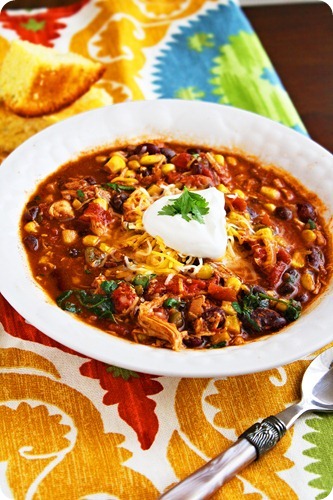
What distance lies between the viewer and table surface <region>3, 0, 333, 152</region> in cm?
776

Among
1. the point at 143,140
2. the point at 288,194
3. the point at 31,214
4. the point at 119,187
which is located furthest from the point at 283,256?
the point at 31,214

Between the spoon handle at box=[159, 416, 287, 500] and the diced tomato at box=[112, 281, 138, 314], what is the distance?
113 centimetres

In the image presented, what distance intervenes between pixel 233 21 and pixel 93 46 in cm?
173

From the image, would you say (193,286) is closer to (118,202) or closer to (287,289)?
(287,289)

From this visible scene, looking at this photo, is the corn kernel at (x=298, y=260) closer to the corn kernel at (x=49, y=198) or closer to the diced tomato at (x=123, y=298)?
the diced tomato at (x=123, y=298)

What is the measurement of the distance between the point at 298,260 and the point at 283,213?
492 millimetres

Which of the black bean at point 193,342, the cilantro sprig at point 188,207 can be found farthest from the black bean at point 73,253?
the black bean at point 193,342

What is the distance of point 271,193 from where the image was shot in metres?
6.04

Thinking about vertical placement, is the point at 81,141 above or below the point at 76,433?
above

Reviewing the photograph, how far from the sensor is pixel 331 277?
5.36m

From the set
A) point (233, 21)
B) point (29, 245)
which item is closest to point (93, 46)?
point (233, 21)

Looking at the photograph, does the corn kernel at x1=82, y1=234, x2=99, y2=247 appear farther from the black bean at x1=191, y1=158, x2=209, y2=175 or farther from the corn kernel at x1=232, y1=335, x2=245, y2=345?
the corn kernel at x1=232, y1=335, x2=245, y2=345

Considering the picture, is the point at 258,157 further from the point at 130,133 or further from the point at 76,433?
the point at 76,433

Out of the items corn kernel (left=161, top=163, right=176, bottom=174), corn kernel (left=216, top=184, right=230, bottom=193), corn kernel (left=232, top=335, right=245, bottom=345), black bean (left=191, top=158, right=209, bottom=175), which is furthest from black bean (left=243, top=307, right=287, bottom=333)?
corn kernel (left=161, top=163, right=176, bottom=174)
